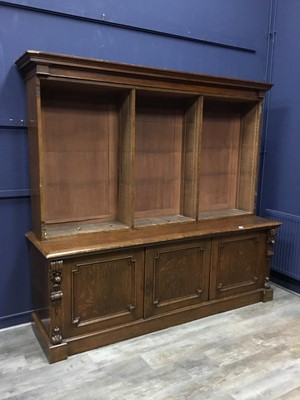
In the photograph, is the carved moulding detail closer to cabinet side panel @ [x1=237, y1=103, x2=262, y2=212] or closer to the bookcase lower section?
the bookcase lower section

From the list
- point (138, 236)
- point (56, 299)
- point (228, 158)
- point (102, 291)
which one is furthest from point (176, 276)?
point (228, 158)

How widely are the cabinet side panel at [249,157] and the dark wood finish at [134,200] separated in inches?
0.4

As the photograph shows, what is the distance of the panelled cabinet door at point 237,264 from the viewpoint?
311 centimetres

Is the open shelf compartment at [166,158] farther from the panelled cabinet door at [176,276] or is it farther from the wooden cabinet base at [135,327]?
the wooden cabinet base at [135,327]

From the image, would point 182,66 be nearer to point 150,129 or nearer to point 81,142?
point 150,129

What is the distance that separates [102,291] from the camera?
8.50 ft

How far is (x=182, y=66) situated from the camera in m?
3.29

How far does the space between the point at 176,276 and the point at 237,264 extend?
0.66 meters

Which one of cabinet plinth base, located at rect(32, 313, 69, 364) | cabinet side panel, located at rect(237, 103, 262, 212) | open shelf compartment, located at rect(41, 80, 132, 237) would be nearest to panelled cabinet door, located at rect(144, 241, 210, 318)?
open shelf compartment, located at rect(41, 80, 132, 237)

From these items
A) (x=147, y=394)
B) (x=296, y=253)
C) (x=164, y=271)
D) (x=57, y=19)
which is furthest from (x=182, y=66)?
(x=147, y=394)

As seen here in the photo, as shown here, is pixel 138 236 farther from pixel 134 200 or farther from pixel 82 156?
pixel 82 156

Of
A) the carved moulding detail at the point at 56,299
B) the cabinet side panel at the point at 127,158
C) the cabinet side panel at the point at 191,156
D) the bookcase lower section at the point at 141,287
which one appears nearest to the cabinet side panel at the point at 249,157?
the bookcase lower section at the point at 141,287

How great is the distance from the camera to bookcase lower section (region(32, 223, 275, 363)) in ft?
8.03

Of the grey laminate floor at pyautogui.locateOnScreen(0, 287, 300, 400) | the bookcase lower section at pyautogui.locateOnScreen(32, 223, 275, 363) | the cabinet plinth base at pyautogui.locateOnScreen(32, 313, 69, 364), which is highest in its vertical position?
the bookcase lower section at pyautogui.locateOnScreen(32, 223, 275, 363)
